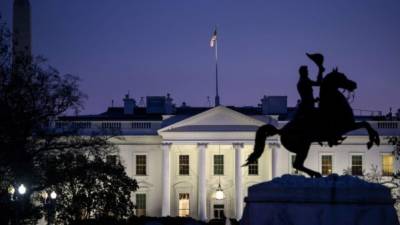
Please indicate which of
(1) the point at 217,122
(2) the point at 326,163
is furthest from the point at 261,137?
(2) the point at 326,163

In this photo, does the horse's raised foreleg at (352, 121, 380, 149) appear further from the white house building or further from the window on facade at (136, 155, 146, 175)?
the window on facade at (136, 155, 146, 175)

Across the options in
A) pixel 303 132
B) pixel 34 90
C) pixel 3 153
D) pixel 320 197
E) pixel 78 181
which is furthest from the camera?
pixel 78 181

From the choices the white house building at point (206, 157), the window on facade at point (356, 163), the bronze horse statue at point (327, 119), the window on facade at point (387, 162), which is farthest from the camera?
the window on facade at point (387, 162)

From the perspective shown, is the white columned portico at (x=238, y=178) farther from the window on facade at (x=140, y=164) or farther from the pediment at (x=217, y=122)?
the window on facade at (x=140, y=164)

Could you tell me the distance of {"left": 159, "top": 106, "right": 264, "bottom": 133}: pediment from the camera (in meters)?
69.4

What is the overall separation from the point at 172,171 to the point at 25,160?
36.5 metres

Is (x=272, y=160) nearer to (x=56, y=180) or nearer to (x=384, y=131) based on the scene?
(x=384, y=131)

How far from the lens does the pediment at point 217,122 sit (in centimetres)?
6938

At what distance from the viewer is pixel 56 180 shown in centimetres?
Answer: 3700

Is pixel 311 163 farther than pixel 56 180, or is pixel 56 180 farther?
pixel 311 163

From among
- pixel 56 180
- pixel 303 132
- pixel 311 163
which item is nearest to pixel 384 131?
pixel 311 163

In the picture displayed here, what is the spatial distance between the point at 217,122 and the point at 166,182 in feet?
18.6

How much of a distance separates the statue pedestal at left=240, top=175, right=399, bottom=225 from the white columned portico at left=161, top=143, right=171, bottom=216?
174 feet

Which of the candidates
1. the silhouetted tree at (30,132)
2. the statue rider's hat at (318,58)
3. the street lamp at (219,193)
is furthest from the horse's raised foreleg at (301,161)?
the street lamp at (219,193)
